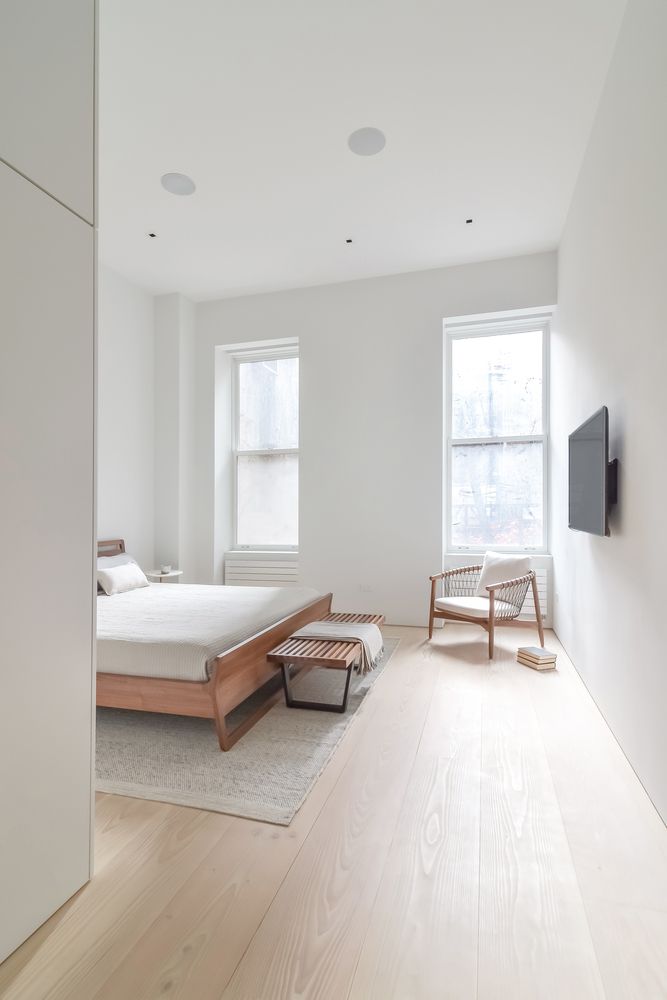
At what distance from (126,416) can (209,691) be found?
354cm

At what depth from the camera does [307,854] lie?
5.52ft

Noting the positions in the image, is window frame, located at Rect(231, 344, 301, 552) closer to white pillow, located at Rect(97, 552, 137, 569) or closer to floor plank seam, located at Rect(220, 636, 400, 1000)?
white pillow, located at Rect(97, 552, 137, 569)

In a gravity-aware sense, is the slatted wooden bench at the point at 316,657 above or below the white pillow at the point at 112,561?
below

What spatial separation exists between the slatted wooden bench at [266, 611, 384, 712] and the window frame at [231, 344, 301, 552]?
252cm

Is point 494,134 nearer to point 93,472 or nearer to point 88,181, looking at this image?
point 88,181

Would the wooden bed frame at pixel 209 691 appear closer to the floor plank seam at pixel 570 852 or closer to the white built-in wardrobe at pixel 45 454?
the white built-in wardrobe at pixel 45 454

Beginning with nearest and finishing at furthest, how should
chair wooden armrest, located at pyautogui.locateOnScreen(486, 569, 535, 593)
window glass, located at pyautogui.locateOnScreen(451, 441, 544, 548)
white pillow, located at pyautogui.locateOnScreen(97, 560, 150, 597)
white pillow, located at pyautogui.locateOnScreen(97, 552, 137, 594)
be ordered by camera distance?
chair wooden armrest, located at pyautogui.locateOnScreen(486, 569, 535, 593) < white pillow, located at pyautogui.locateOnScreen(97, 560, 150, 597) < white pillow, located at pyautogui.locateOnScreen(97, 552, 137, 594) < window glass, located at pyautogui.locateOnScreen(451, 441, 544, 548)

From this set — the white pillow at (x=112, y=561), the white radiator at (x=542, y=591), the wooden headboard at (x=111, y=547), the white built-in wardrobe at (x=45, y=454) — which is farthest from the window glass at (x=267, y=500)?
the white built-in wardrobe at (x=45, y=454)

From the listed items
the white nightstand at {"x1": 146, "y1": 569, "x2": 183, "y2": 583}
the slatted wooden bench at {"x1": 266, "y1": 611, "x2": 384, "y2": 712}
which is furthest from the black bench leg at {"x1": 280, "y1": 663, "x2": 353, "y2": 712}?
the white nightstand at {"x1": 146, "y1": 569, "x2": 183, "y2": 583}

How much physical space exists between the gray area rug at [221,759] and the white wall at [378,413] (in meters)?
2.13

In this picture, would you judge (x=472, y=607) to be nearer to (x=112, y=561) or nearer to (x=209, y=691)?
(x=209, y=691)

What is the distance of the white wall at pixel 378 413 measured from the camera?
4902 millimetres

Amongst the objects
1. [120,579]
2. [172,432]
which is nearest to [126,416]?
[172,432]

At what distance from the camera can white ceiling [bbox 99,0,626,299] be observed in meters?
2.48
